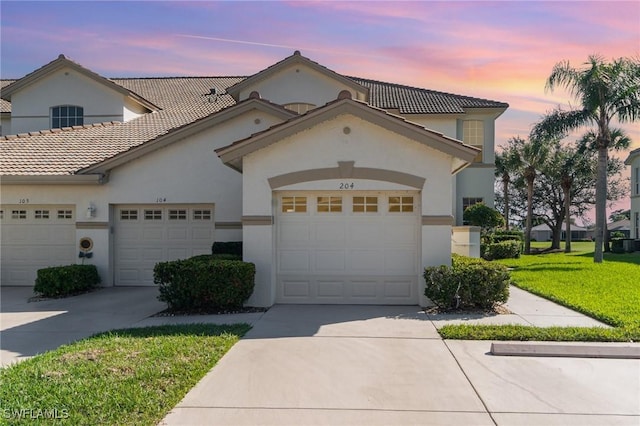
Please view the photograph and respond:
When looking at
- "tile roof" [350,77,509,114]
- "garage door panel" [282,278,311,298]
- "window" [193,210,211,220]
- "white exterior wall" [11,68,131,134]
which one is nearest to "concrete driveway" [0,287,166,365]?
"window" [193,210,211,220]

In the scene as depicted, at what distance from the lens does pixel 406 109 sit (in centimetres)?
2358

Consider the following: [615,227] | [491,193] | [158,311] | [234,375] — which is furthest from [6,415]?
[615,227]

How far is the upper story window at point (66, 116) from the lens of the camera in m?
22.0

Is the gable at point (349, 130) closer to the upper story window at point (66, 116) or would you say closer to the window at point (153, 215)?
the window at point (153, 215)

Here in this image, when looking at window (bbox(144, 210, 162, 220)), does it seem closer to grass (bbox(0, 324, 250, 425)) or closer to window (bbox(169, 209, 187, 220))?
window (bbox(169, 209, 187, 220))

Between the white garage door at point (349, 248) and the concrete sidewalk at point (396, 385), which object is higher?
the white garage door at point (349, 248)

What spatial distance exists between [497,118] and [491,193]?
3922mm

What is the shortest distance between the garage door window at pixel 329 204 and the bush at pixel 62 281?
718 cm

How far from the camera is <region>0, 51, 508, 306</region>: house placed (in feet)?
38.2

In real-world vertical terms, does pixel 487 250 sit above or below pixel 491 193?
below

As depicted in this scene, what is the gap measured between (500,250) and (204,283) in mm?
Result: 20985

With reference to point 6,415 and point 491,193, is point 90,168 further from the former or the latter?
point 491,193

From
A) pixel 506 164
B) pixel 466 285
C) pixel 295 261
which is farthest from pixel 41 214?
pixel 506 164

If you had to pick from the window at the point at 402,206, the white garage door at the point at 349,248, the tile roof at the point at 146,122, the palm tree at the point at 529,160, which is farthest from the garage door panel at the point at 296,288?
the palm tree at the point at 529,160
